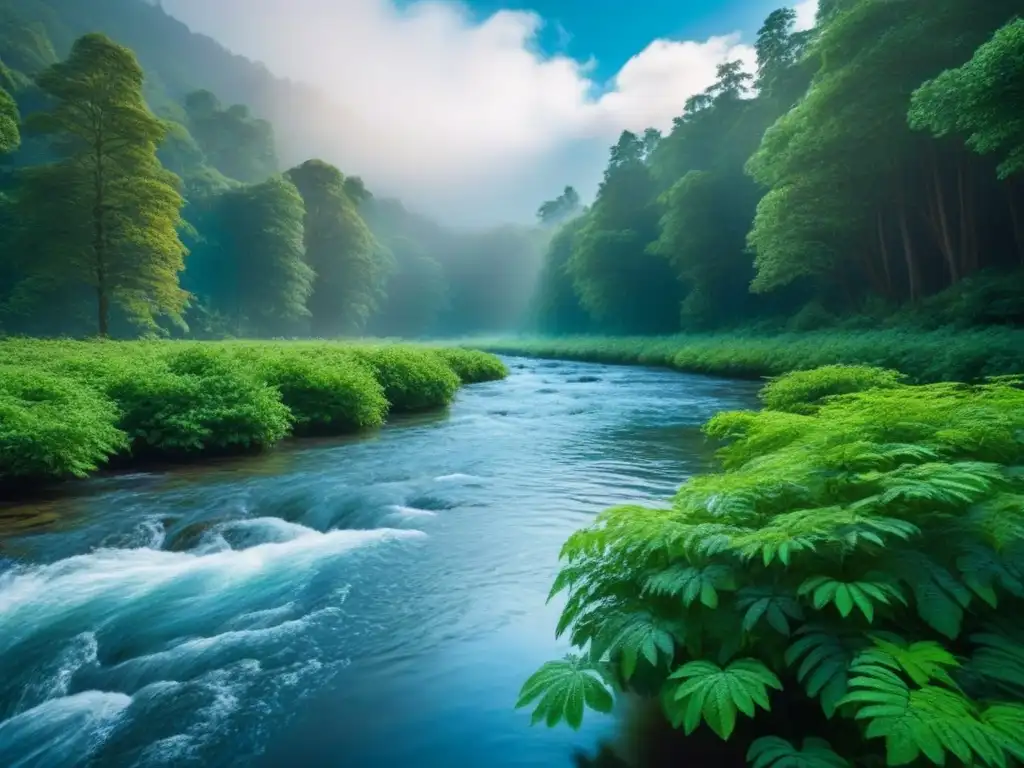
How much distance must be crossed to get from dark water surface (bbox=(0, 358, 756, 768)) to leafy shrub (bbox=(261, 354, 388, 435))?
280 cm

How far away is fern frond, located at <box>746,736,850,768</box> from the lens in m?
2.04

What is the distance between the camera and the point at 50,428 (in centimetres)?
763

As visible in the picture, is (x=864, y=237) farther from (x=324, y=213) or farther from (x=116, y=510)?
(x=324, y=213)

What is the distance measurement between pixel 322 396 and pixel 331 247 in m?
50.7

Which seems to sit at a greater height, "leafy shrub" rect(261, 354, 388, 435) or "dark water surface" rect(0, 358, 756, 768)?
"leafy shrub" rect(261, 354, 388, 435)

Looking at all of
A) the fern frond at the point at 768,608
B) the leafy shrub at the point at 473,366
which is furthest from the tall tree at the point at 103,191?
the fern frond at the point at 768,608

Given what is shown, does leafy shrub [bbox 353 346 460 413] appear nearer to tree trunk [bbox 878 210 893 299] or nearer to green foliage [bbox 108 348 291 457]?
green foliage [bbox 108 348 291 457]

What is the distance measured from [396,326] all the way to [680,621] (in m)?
86.8

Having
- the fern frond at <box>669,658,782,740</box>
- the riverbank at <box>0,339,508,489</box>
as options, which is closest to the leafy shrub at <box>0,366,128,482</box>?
the riverbank at <box>0,339,508,489</box>

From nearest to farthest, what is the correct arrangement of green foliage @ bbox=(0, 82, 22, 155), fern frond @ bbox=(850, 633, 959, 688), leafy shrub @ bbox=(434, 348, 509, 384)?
fern frond @ bbox=(850, 633, 959, 688) → green foliage @ bbox=(0, 82, 22, 155) → leafy shrub @ bbox=(434, 348, 509, 384)

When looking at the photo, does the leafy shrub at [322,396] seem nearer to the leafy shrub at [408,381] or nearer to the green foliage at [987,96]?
the leafy shrub at [408,381]

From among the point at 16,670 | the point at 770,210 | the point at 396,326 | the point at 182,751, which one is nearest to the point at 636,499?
the point at 182,751

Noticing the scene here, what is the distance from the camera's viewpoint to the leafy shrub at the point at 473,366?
81.0 ft

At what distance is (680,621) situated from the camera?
2.55 m
